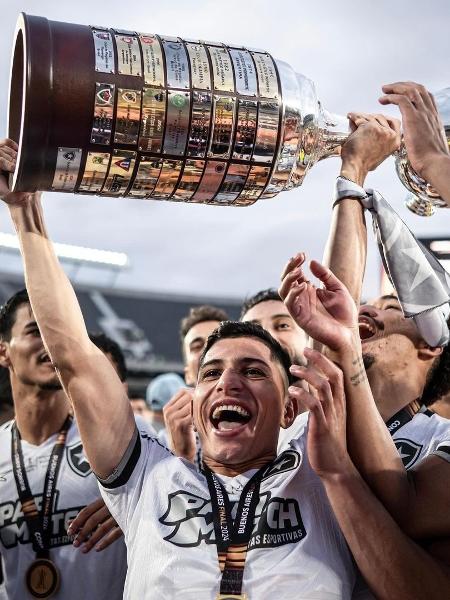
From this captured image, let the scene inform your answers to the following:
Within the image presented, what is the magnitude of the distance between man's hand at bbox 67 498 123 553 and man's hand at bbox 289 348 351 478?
849 mm

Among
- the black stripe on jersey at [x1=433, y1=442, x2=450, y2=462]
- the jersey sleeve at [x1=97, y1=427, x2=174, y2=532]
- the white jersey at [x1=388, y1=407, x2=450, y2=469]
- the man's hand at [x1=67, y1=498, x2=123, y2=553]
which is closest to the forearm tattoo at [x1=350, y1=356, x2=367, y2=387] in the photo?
the black stripe on jersey at [x1=433, y1=442, x2=450, y2=462]

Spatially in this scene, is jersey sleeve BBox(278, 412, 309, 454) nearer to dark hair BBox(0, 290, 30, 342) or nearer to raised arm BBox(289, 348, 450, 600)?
raised arm BBox(289, 348, 450, 600)

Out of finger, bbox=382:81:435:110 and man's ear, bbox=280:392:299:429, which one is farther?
man's ear, bbox=280:392:299:429

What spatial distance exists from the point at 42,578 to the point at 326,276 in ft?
4.76

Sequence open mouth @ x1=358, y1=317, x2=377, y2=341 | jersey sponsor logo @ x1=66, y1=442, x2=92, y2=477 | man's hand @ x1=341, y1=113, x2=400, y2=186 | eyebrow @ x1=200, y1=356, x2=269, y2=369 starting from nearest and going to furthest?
1. man's hand @ x1=341, y1=113, x2=400, y2=186
2. eyebrow @ x1=200, y1=356, x2=269, y2=369
3. open mouth @ x1=358, y1=317, x2=377, y2=341
4. jersey sponsor logo @ x1=66, y1=442, x2=92, y2=477

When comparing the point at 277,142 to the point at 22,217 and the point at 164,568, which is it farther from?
the point at 164,568

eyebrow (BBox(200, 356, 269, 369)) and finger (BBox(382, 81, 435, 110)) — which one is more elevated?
finger (BBox(382, 81, 435, 110))

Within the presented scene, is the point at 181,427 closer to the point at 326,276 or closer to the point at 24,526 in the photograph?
the point at 326,276

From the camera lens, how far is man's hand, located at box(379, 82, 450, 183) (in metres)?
1.87

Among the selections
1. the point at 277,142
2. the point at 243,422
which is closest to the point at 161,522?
the point at 243,422

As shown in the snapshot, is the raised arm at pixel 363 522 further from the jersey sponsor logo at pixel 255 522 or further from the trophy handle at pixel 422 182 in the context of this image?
the trophy handle at pixel 422 182

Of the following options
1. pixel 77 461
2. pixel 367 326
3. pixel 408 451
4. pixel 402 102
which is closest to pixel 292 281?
pixel 402 102

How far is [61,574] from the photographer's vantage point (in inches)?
103

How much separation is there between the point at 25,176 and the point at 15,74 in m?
0.37
